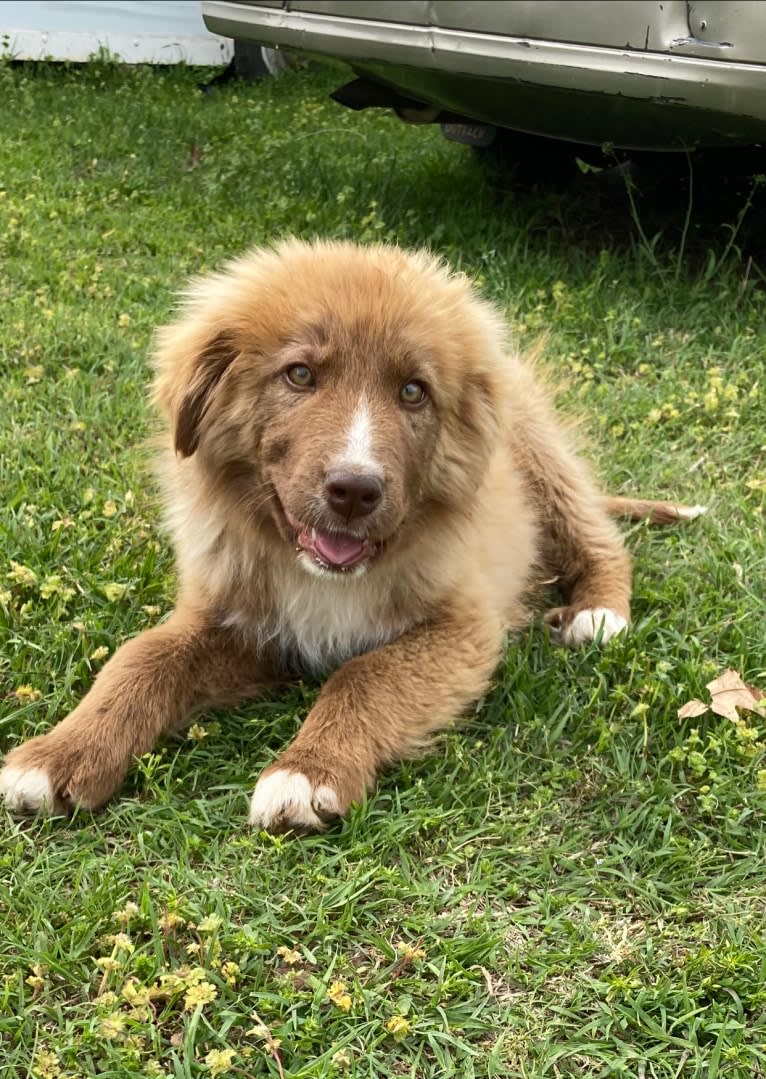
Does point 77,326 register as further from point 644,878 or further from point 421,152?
point 421,152

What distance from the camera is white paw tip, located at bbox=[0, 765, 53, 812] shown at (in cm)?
281

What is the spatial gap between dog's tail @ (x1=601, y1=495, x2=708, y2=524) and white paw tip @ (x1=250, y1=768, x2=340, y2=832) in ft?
6.76

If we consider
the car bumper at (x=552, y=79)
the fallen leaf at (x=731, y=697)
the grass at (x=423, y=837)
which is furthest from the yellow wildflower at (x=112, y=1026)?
the car bumper at (x=552, y=79)

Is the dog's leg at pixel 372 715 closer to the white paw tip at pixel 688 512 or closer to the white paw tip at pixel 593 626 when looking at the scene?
the white paw tip at pixel 593 626

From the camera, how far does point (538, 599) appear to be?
4.24 metres

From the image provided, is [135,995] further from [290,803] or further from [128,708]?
[128,708]

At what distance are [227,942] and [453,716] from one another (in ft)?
3.47

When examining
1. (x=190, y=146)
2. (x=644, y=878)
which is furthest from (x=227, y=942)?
(x=190, y=146)

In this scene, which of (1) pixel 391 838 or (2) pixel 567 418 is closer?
(1) pixel 391 838

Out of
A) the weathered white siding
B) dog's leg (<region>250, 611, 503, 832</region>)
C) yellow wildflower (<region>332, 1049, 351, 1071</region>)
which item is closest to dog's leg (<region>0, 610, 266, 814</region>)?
dog's leg (<region>250, 611, 503, 832</region>)

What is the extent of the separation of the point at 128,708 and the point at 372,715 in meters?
0.66

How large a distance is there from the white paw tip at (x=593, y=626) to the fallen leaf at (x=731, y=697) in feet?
1.29

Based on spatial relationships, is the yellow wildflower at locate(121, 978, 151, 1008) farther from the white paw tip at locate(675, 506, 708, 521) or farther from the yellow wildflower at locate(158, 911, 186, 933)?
the white paw tip at locate(675, 506, 708, 521)

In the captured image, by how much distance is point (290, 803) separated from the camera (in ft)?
9.28
